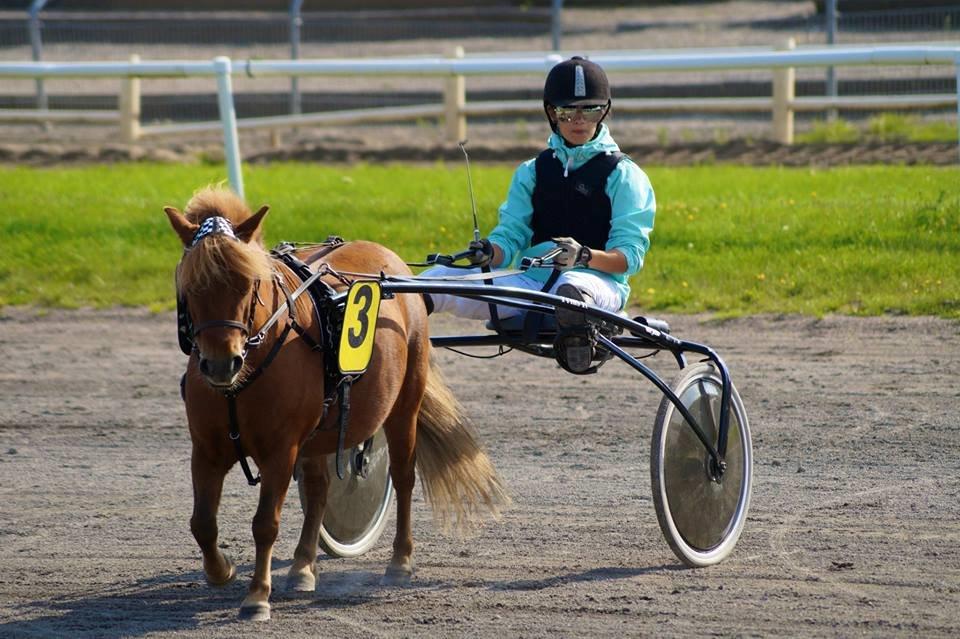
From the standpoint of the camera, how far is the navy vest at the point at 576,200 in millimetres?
5145

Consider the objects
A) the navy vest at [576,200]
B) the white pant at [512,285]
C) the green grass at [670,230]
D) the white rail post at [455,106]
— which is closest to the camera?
the white pant at [512,285]

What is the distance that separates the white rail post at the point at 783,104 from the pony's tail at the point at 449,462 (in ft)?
27.2

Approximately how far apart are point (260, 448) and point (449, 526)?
1230mm

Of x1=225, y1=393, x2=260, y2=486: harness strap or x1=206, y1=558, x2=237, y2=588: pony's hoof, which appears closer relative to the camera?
x1=225, y1=393, x2=260, y2=486: harness strap

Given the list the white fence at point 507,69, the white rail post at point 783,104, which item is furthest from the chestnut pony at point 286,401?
the white rail post at point 783,104

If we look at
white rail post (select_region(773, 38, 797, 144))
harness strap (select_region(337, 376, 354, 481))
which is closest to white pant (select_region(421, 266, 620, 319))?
harness strap (select_region(337, 376, 354, 481))

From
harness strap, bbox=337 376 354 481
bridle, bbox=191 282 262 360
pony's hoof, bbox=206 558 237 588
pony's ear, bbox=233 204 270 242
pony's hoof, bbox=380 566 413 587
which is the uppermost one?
pony's ear, bbox=233 204 270 242

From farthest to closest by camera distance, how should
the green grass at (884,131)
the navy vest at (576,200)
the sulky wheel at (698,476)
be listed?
the green grass at (884,131) → the navy vest at (576,200) → the sulky wheel at (698,476)

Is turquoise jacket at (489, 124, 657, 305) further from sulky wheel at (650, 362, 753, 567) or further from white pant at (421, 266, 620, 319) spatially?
sulky wheel at (650, 362, 753, 567)

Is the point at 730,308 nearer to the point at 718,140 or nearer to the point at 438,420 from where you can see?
the point at 438,420

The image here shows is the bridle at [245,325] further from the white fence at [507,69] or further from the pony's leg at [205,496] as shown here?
the white fence at [507,69]

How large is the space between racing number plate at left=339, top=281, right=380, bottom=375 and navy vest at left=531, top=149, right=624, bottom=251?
1.13 metres

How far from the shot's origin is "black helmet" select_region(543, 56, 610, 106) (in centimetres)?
508

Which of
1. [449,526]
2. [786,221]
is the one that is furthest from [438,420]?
[786,221]
